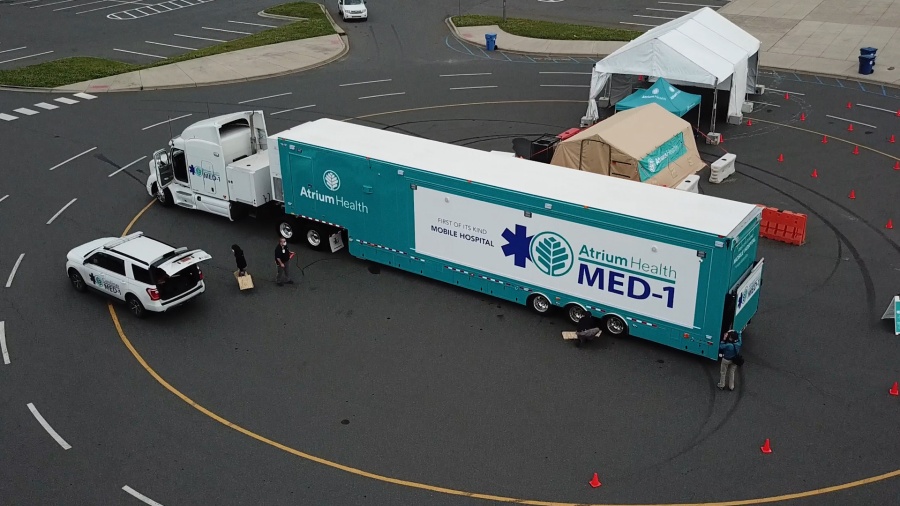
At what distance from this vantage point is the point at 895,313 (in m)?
22.1

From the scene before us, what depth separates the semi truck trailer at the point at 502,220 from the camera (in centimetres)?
2036

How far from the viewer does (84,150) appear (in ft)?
119

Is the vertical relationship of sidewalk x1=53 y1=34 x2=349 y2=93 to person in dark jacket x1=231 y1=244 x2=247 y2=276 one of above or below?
above

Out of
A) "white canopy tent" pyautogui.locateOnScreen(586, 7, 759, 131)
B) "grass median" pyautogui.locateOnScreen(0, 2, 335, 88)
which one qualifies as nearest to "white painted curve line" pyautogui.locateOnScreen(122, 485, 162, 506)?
"white canopy tent" pyautogui.locateOnScreen(586, 7, 759, 131)

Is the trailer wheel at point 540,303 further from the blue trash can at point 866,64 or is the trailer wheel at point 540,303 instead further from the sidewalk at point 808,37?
the blue trash can at point 866,64

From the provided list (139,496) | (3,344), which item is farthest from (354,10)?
(139,496)

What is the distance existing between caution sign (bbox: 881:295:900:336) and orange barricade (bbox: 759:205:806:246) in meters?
4.56

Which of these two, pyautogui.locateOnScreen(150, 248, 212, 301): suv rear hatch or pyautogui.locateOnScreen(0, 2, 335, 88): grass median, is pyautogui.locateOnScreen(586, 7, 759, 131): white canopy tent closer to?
pyautogui.locateOnScreen(150, 248, 212, 301): suv rear hatch

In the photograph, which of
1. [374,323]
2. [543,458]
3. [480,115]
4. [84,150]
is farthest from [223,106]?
[543,458]

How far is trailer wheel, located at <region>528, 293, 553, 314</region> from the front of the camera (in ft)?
75.2

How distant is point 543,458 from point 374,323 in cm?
700

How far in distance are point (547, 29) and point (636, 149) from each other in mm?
25960

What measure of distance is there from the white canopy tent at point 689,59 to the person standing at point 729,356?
18318 millimetres

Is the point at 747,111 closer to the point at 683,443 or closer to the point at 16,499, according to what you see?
the point at 683,443
